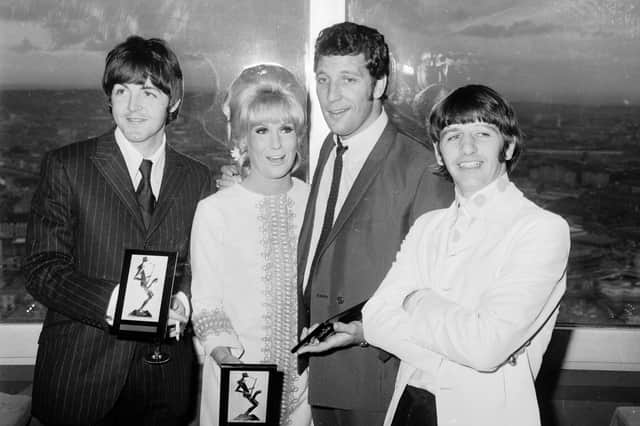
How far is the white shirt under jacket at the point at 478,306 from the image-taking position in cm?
166

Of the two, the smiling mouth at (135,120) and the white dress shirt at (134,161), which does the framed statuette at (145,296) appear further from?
the smiling mouth at (135,120)

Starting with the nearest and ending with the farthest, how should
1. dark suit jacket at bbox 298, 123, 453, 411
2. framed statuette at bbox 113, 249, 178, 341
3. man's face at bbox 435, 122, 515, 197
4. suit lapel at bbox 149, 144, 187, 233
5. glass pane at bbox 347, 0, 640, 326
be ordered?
man's face at bbox 435, 122, 515, 197 < framed statuette at bbox 113, 249, 178, 341 < dark suit jacket at bbox 298, 123, 453, 411 < suit lapel at bbox 149, 144, 187, 233 < glass pane at bbox 347, 0, 640, 326

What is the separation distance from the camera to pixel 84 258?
2.13 m

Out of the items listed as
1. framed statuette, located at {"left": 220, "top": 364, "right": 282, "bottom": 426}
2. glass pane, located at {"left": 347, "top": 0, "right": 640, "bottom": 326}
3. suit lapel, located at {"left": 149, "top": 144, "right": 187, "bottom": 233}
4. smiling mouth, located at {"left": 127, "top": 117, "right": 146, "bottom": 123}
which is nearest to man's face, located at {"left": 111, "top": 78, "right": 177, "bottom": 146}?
smiling mouth, located at {"left": 127, "top": 117, "right": 146, "bottom": 123}

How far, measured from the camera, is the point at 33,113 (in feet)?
8.31

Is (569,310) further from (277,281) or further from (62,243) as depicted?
(62,243)

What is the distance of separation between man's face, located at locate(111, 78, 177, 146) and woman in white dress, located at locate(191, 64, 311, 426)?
0.22 metres

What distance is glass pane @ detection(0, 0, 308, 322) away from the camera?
2.45 metres

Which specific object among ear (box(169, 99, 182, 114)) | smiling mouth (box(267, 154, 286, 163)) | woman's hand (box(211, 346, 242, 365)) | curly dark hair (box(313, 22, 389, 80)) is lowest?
woman's hand (box(211, 346, 242, 365))

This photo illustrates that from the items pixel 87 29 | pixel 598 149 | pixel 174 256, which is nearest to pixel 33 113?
pixel 87 29

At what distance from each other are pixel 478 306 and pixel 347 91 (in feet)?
2.57

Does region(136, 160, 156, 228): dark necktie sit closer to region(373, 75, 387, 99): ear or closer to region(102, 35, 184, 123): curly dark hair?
region(102, 35, 184, 123): curly dark hair

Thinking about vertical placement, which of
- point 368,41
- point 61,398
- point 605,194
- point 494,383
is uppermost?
point 368,41

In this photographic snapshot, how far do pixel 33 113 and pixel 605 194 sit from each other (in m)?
2.37
